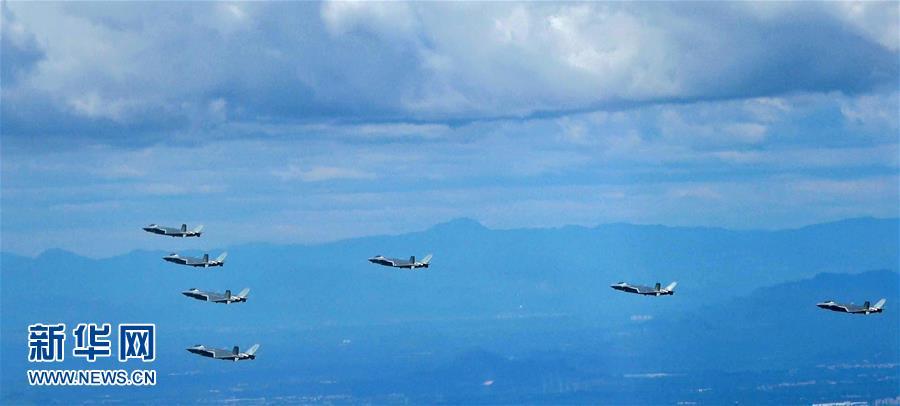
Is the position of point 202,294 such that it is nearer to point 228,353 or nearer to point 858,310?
point 228,353

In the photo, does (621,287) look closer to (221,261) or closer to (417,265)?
(417,265)

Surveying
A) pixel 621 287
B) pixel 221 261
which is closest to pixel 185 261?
pixel 221 261

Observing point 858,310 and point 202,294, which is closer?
point 858,310

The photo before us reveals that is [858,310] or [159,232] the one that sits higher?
[159,232]

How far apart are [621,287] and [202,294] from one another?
39862 millimetres

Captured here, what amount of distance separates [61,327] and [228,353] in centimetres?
1626

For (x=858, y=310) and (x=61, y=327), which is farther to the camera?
(x=61, y=327)

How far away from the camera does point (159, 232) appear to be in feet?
510

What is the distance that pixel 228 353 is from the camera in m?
163

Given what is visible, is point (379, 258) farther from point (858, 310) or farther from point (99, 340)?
point (858, 310)

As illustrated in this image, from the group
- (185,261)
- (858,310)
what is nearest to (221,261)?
(185,261)

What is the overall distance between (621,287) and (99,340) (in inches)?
1979

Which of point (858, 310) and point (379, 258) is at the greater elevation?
point (379, 258)

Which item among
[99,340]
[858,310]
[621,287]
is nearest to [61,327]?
[99,340]
